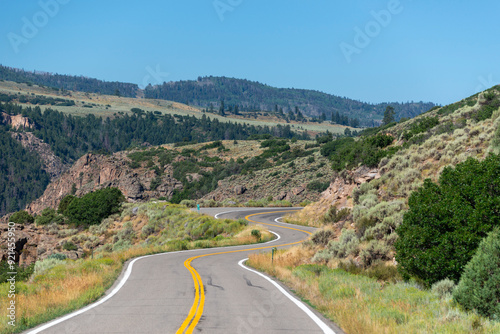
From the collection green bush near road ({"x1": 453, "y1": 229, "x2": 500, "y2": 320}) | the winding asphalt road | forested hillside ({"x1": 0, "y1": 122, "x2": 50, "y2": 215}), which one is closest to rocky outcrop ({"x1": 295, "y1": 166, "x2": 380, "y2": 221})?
the winding asphalt road

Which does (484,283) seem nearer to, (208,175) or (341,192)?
(341,192)

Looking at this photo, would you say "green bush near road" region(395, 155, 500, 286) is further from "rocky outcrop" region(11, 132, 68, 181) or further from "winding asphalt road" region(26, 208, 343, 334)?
"rocky outcrop" region(11, 132, 68, 181)

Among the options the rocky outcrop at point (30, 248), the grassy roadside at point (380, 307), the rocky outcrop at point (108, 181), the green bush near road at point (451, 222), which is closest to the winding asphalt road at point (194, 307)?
the grassy roadside at point (380, 307)

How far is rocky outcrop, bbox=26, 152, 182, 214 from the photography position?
79.9 meters

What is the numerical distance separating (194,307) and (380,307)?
414 cm

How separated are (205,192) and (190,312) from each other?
244 ft

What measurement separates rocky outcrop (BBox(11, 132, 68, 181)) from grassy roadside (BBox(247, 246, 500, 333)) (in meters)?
190

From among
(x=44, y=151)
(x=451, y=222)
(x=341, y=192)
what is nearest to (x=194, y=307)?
(x=451, y=222)

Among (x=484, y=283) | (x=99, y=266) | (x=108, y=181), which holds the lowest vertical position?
(x=99, y=266)

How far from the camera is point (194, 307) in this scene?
9.29 m

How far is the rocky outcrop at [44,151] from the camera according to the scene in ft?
594

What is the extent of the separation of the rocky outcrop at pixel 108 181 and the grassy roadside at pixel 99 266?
3342 centimetres

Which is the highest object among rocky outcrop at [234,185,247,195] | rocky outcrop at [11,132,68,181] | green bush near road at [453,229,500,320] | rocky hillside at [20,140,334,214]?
rocky outcrop at [11,132,68,181]

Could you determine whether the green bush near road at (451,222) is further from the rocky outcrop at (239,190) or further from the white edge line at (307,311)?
the rocky outcrop at (239,190)
